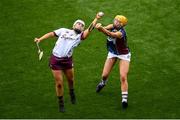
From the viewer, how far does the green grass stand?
13.7m

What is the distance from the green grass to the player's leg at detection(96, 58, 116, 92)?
10.4 inches

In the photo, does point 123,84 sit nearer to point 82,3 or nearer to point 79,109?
point 79,109

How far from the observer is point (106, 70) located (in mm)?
14453

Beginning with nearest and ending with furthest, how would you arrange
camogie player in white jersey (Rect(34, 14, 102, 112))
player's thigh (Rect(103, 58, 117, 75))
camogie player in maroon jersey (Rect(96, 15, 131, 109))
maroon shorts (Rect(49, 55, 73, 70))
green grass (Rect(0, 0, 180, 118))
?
camogie player in white jersey (Rect(34, 14, 102, 112)) < maroon shorts (Rect(49, 55, 73, 70)) < camogie player in maroon jersey (Rect(96, 15, 131, 109)) < green grass (Rect(0, 0, 180, 118)) < player's thigh (Rect(103, 58, 117, 75))

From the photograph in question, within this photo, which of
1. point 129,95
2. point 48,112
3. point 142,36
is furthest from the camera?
point 142,36

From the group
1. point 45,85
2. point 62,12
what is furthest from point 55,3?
point 45,85

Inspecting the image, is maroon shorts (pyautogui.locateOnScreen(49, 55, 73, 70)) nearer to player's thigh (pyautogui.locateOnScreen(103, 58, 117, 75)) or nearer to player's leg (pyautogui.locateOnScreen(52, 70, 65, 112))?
player's leg (pyautogui.locateOnScreen(52, 70, 65, 112))

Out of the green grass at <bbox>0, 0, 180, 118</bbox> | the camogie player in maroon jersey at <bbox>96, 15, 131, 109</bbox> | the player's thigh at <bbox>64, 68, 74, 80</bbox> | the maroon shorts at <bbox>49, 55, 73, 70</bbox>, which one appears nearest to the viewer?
the maroon shorts at <bbox>49, 55, 73, 70</bbox>

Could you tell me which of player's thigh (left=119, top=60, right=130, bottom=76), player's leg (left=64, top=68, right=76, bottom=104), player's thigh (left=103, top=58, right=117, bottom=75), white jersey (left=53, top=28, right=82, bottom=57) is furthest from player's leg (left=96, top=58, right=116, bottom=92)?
white jersey (left=53, top=28, right=82, bottom=57)

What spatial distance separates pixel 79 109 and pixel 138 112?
159 centimetres

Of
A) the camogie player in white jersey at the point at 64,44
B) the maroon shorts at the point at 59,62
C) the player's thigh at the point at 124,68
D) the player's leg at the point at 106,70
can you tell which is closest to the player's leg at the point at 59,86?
the camogie player in white jersey at the point at 64,44

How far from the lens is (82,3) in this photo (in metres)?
19.3

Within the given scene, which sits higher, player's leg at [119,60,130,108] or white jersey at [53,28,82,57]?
white jersey at [53,28,82,57]

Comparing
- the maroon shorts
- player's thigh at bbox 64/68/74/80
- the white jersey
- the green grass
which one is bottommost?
the green grass
